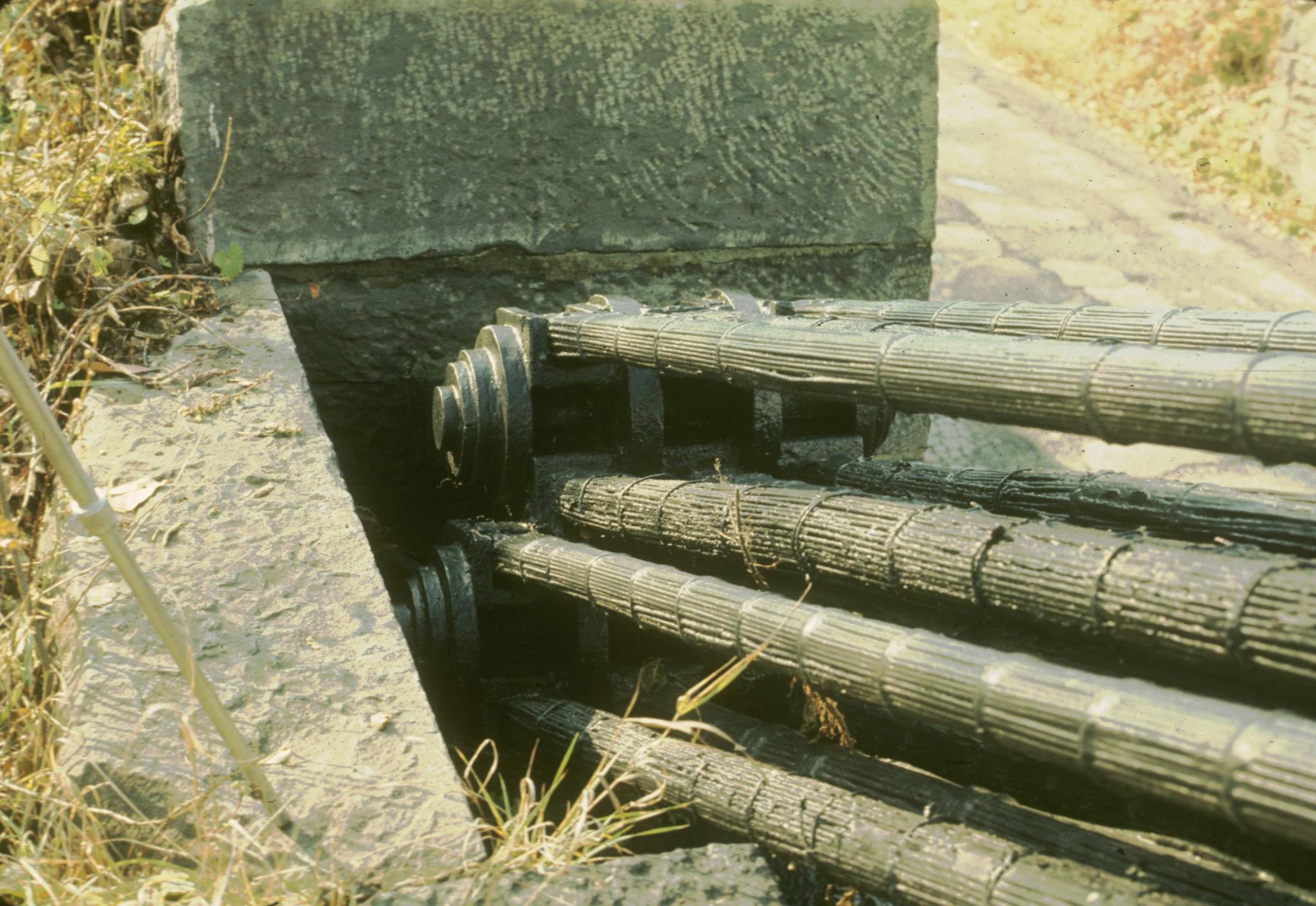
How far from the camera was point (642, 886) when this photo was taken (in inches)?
56.5

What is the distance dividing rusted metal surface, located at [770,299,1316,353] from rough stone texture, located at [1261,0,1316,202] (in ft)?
15.0

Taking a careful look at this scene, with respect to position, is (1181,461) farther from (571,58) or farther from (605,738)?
(605,738)

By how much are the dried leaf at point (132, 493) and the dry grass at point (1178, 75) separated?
555 cm

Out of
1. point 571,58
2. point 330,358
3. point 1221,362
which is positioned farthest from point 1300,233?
point 1221,362

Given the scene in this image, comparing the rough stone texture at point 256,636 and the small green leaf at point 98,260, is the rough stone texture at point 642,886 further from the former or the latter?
the small green leaf at point 98,260

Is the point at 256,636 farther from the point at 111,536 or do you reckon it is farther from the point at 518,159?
the point at 518,159

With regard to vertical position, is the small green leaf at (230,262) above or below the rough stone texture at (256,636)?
Result: above

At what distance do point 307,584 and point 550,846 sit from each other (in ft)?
2.04

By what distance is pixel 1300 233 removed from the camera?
5.86m

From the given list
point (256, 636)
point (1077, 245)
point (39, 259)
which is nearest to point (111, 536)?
point (256, 636)

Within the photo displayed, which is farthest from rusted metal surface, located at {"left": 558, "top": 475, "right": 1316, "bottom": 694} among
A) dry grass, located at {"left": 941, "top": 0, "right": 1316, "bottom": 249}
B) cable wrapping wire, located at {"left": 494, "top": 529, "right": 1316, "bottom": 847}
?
dry grass, located at {"left": 941, "top": 0, "right": 1316, "bottom": 249}

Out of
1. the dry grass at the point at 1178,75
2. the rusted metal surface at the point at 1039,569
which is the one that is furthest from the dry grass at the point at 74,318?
the dry grass at the point at 1178,75

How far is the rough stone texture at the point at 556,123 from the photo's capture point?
283 cm

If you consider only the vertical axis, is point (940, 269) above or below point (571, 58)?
below
